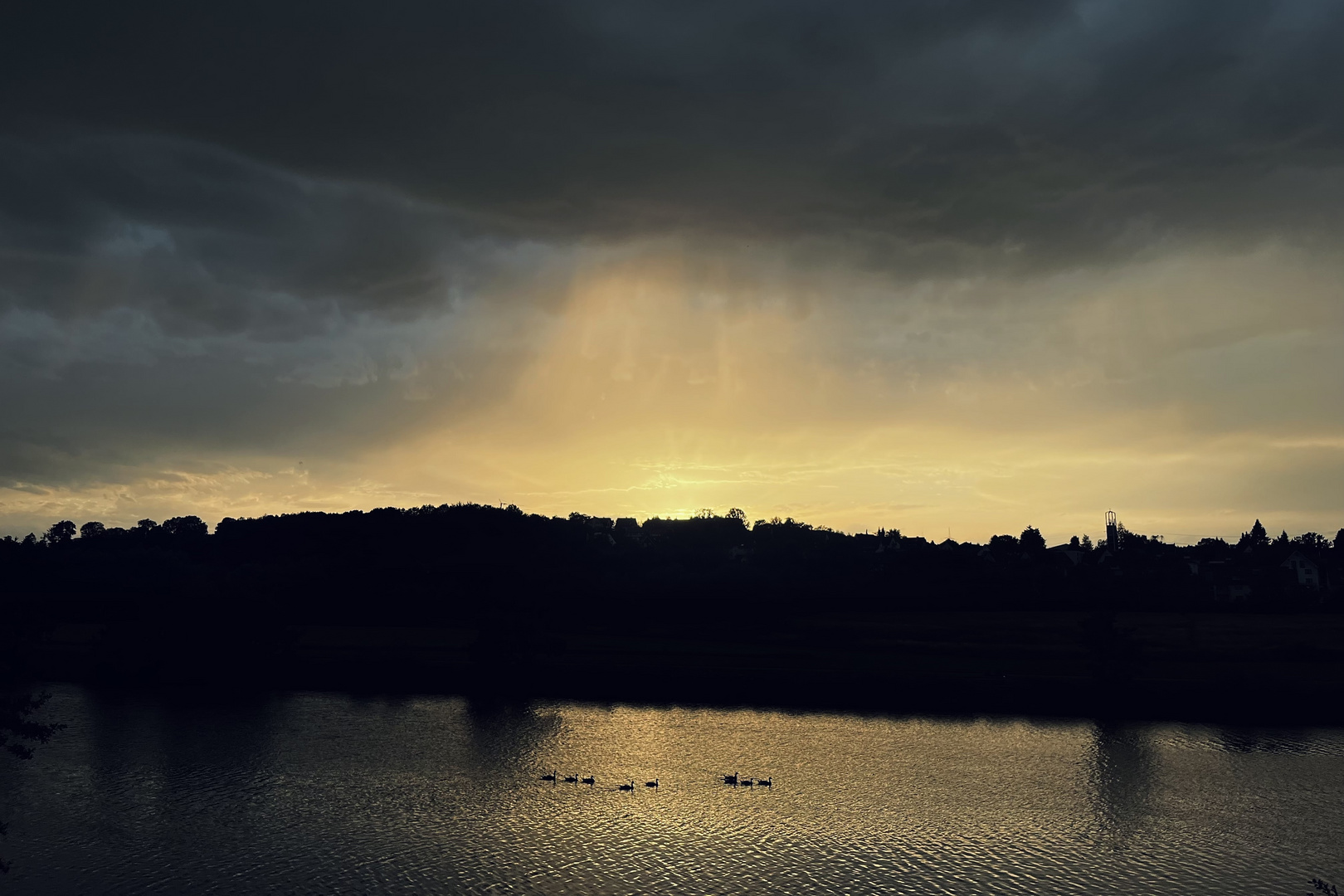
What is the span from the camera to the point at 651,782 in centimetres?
6512

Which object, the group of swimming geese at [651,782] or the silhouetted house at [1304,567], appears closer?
the group of swimming geese at [651,782]

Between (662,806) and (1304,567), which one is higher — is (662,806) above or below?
below

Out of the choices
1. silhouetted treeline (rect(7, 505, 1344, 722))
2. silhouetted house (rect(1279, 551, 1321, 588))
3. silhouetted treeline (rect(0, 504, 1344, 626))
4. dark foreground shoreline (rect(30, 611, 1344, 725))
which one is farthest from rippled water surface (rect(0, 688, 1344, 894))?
silhouetted house (rect(1279, 551, 1321, 588))

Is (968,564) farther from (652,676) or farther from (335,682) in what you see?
(335,682)

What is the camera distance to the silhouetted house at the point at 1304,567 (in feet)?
570

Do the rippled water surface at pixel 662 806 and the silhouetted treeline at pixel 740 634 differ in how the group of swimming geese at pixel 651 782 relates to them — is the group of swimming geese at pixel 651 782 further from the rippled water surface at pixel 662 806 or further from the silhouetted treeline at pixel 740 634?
the silhouetted treeline at pixel 740 634

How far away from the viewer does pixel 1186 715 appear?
295 feet

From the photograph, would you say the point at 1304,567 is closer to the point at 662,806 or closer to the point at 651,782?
the point at 651,782

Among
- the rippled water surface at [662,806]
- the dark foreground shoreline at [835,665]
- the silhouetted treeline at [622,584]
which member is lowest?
the rippled water surface at [662,806]

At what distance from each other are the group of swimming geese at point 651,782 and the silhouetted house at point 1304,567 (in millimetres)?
155034

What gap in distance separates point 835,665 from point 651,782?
4764 cm

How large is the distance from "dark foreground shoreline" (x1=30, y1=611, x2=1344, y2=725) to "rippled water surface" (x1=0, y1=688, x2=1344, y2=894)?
6953 mm

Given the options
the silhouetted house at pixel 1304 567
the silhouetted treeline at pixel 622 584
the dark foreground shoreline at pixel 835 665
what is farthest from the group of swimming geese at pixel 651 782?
the silhouetted house at pixel 1304 567

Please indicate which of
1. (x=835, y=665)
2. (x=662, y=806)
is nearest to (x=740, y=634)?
(x=835, y=665)
